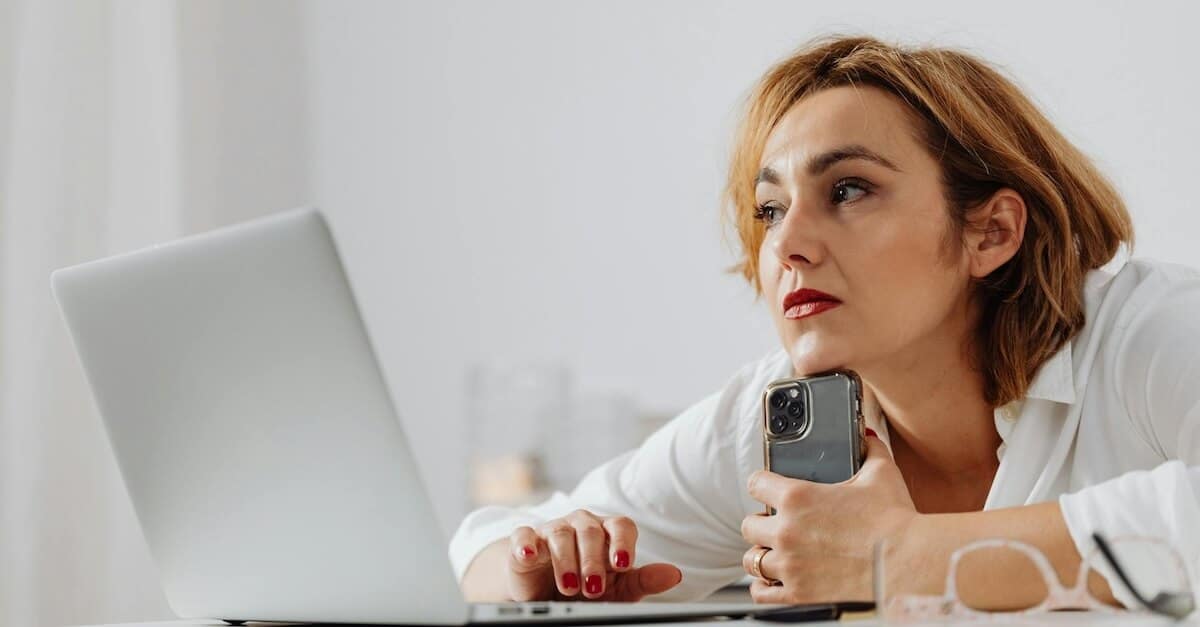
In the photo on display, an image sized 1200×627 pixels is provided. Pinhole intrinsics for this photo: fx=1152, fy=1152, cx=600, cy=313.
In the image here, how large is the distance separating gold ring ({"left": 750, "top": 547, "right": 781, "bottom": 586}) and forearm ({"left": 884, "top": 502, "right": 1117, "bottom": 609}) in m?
0.13

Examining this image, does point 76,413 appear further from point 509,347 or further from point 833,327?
point 833,327

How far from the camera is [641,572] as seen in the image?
1.01 meters

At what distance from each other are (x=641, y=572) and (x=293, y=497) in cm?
39

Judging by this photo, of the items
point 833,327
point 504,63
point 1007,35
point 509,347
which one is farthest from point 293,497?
point 504,63

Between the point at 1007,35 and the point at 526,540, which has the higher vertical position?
the point at 1007,35

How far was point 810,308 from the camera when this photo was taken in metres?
1.13

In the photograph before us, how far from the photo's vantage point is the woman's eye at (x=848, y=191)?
1.16 metres

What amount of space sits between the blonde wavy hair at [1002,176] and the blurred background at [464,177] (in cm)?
57

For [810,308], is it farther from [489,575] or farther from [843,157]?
[489,575]

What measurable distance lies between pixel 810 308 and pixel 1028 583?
1.24 feet

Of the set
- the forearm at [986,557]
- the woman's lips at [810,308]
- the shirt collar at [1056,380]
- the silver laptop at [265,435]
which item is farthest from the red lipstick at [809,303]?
the silver laptop at [265,435]

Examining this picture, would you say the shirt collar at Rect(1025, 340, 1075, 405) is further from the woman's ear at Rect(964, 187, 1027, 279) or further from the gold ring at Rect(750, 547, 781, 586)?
the gold ring at Rect(750, 547, 781, 586)

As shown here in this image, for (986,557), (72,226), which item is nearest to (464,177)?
(72,226)

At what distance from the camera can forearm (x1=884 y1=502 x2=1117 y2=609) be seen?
0.81 meters
